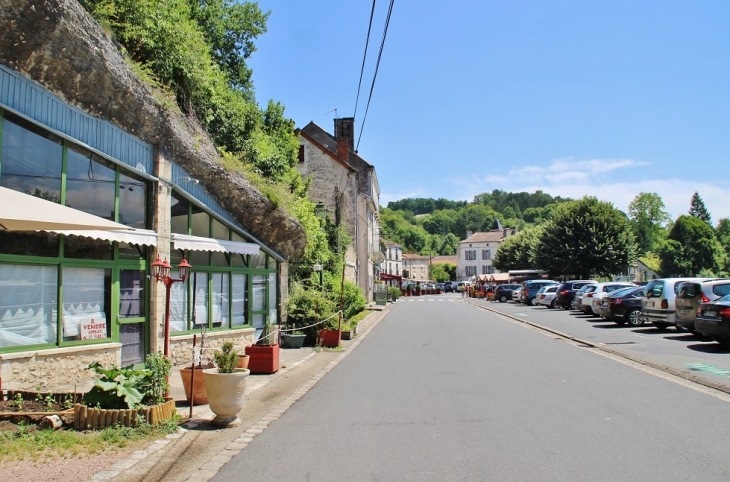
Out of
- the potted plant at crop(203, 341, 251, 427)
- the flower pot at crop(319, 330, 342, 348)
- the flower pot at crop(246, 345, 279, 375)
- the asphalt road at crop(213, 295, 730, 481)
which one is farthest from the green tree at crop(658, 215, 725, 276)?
the potted plant at crop(203, 341, 251, 427)

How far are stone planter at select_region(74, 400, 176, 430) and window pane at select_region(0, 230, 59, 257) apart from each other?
2938 mm

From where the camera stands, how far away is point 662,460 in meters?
5.68

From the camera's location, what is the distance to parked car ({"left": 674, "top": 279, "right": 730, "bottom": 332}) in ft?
52.7

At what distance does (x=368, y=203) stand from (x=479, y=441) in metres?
37.6

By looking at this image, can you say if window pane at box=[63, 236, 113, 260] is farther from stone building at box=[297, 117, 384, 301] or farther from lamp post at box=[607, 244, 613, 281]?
lamp post at box=[607, 244, 613, 281]

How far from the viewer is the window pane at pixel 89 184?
9.50 metres

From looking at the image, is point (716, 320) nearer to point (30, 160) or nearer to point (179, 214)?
point (179, 214)

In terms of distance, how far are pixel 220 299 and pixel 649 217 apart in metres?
102

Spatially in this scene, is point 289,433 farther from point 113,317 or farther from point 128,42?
point 128,42

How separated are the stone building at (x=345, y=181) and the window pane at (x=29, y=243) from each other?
23.1m

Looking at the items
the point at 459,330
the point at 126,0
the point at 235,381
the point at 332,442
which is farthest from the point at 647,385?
the point at 126,0

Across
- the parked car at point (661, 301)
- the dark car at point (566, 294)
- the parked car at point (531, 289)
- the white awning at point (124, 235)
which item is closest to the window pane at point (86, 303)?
the white awning at point (124, 235)

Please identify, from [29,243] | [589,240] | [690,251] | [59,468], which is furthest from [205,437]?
[690,251]

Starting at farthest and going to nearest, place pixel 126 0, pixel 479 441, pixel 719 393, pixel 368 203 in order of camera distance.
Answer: pixel 368 203, pixel 126 0, pixel 719 393, pixel 479 441
